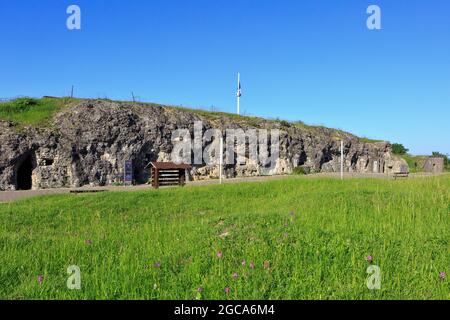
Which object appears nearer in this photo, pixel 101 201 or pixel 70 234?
pixel 70 234

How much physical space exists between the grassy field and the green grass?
20.6 m

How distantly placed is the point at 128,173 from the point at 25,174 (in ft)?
24.2

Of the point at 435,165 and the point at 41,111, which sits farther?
the point at 435,165

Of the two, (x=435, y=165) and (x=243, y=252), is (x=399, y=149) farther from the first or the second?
(x=243, y=252)

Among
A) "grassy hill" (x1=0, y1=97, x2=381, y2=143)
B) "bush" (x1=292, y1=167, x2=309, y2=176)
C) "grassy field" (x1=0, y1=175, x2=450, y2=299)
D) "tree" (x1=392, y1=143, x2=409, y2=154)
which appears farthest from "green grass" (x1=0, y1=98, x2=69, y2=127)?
"tree" (x1=392, y1=143, x2=409, y2=154)

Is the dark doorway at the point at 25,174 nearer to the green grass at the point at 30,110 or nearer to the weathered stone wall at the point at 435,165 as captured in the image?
the green grass at the point at 30,110

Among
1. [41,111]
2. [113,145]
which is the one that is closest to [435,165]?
[113,145]

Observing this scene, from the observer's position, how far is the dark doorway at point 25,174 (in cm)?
2970

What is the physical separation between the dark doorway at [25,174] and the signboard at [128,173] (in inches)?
262

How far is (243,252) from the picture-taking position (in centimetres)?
721

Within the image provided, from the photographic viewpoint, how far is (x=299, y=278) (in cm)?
609

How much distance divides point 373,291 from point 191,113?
3361 centimetres
